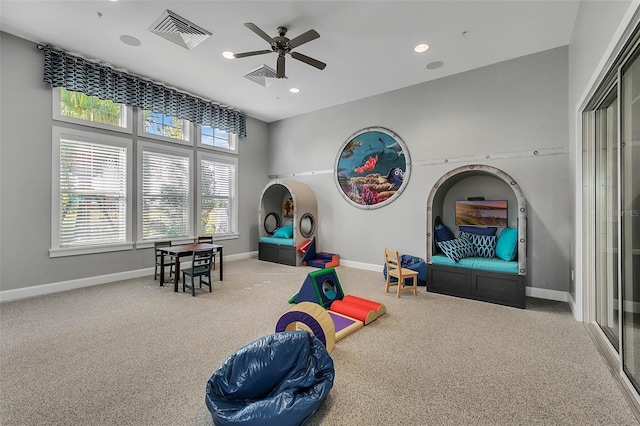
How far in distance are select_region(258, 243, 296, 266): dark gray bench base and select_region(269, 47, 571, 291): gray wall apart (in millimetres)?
825

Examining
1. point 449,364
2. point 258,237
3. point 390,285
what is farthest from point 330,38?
point 258,237

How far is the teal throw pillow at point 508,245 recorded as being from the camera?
12.9 ft

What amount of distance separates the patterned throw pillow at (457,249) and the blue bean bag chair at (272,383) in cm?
300

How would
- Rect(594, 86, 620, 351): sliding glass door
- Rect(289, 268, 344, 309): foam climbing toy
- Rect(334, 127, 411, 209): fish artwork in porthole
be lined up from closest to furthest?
Rect(594, 86, 620, 351): sliding glass door < Rect(289, 268, 344, 309): foam climbing toy < Rect(334, 127, 411, 209): fish artwork in porthole

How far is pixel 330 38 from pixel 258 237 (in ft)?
16.6

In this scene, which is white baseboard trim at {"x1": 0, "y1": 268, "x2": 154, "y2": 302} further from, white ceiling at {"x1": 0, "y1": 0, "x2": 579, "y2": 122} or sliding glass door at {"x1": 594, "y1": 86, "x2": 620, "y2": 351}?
sliding glass door at {"x1": 594, "y1": 86, "x2": 620, "y2": 351}

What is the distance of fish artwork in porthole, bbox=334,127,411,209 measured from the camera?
554cm

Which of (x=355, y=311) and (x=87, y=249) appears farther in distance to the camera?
(x=87, y=249)

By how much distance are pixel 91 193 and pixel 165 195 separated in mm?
1231

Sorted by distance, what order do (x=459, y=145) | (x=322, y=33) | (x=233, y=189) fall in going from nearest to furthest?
1. (x=322, y=33)
2. (x=459, y=145)
3. (x=233, y=189)

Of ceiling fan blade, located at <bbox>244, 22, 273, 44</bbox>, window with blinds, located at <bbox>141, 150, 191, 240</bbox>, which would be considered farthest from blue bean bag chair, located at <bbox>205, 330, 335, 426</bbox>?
window with blinds, located at <bbox>141, 150, 191, 240</bbox>

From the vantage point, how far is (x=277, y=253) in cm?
662

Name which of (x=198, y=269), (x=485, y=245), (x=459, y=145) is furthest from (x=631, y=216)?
(x=198, y=269)

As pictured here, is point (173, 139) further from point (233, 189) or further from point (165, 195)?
point (233, 189)
